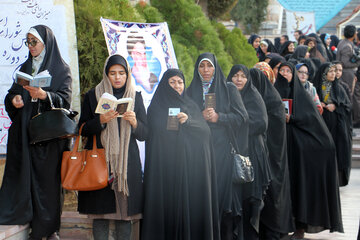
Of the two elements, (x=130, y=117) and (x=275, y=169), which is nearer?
(x=130, y=117)

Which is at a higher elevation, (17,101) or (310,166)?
(17,101)

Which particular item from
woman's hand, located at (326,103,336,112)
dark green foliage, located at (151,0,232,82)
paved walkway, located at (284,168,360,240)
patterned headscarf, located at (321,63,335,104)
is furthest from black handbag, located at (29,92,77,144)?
woman's hand, located at (326,103,336,112)

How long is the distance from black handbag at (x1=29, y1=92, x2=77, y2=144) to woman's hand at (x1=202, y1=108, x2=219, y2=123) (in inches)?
43.5

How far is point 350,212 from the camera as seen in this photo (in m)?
6.93

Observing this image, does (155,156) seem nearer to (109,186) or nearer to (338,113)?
(109,186)

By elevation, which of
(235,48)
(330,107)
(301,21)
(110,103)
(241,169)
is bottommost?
(241,169)

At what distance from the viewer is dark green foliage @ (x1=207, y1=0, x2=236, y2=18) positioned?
9422 mm

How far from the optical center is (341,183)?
321 inches

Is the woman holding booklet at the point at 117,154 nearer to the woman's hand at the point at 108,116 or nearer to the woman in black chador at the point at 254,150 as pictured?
the woman's hand at the point at 108,116

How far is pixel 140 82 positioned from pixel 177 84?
4.40ft

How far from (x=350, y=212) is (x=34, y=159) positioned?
4.46 m

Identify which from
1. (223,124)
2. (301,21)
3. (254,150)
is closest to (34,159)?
(223,124)

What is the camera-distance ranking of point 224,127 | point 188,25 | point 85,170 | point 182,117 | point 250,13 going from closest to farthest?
point 85,170
point 182,117
point 224,127
point 188,25
point 250,13

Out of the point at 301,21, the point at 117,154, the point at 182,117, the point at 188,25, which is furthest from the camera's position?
the point at 301,21
